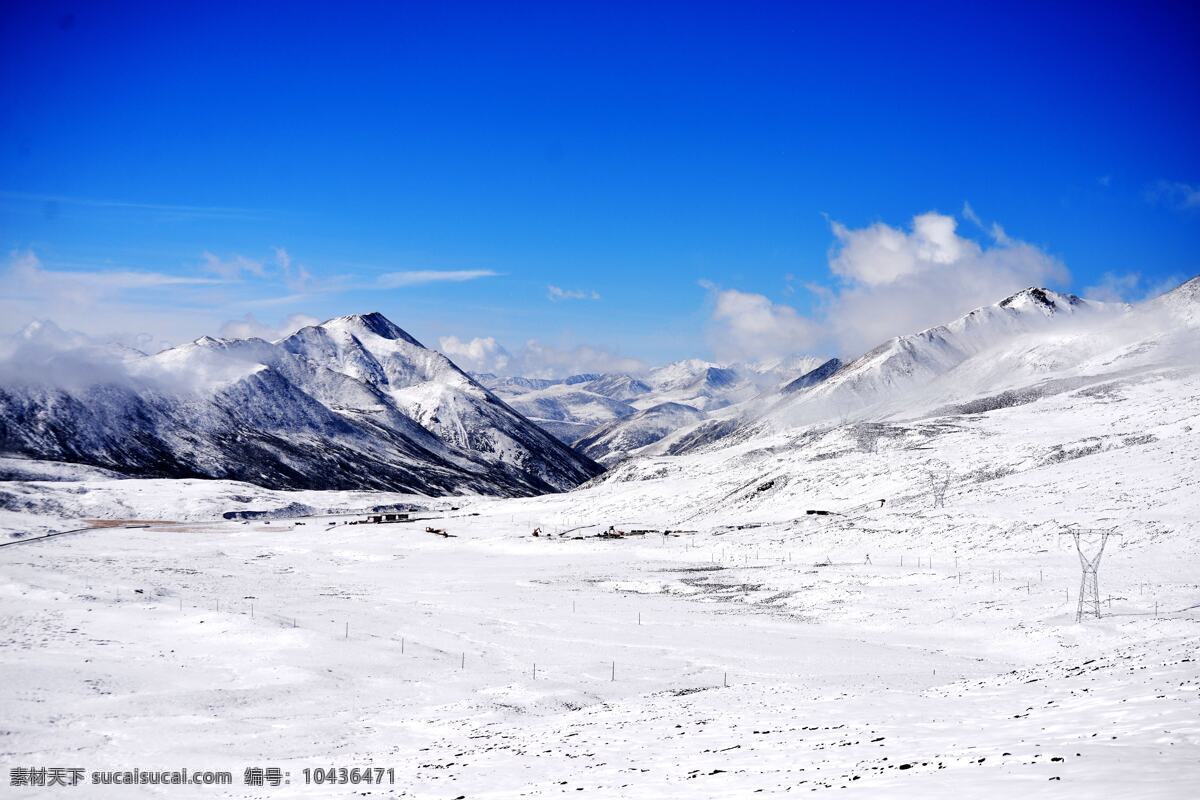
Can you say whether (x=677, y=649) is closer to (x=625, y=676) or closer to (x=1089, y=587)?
(x=625, y=676)

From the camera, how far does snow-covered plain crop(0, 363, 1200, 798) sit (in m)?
23.0

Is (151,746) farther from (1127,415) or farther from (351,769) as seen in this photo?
(1127,415)

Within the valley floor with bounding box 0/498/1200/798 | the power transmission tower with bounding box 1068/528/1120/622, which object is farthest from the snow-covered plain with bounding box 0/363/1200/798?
the power transmission tower with bounding box 1068/528/1120/622

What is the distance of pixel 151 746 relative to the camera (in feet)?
96.1

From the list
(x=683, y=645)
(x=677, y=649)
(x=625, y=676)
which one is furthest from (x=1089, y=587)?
(x=625, y=676)

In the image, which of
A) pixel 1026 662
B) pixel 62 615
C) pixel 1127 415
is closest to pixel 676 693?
pixel 1026 662

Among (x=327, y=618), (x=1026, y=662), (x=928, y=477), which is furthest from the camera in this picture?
(x=928, y=477)

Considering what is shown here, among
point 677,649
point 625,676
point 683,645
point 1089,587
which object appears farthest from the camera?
point 1089,587

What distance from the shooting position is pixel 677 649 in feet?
154

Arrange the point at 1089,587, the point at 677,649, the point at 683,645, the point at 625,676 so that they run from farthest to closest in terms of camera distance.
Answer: the point at 1089,587
the point at 683,645
the point at 677,649
the point at 625,676

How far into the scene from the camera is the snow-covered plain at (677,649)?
2302 centimetres

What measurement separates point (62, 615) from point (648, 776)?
4236cm

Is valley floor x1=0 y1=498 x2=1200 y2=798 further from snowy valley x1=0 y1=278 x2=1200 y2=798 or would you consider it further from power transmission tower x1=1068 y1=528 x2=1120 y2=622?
power transmission tower x1=1068 y1=528 x2=1120 y2=622

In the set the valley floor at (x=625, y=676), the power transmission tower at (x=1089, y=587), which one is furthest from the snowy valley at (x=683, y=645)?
the power transmission tower at (x=1089, y=587)
